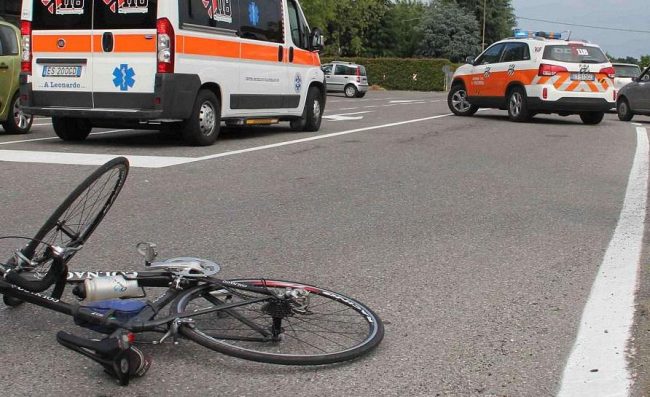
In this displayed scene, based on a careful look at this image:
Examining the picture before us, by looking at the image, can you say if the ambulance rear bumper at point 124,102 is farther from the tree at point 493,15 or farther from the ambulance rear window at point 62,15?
the tree at point 493,15

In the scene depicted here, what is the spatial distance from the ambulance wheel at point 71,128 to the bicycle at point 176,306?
26.5 ft

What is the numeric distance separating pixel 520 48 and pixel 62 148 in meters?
11.0

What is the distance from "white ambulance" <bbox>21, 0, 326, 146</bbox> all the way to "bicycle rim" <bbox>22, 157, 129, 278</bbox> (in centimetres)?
627

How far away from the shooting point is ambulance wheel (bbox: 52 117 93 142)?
451 inches

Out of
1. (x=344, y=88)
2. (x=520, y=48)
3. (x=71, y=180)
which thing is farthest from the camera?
(x=344, y=88)

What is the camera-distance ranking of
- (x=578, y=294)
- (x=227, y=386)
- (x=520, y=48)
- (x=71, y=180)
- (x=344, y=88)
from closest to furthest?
(x=227, y=386), (x=578, y=294), (x=71, y=180), (x=520, y=48), (x=344, y=88)

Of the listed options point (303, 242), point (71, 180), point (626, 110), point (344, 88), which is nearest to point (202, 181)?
point (71, 180)

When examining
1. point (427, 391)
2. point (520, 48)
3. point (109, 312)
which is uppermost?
point (520, 48)

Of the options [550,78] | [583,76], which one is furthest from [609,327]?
[583,76]

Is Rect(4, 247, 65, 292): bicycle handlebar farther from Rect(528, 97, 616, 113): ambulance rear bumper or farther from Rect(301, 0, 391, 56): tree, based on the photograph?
Rect(301, 0, 391, 56): tree

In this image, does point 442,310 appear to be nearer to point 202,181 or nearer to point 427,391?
point 427,391

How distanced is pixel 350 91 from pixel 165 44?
2984 cm

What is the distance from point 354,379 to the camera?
3203 mm

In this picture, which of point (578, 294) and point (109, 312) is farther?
point (578, 294)
